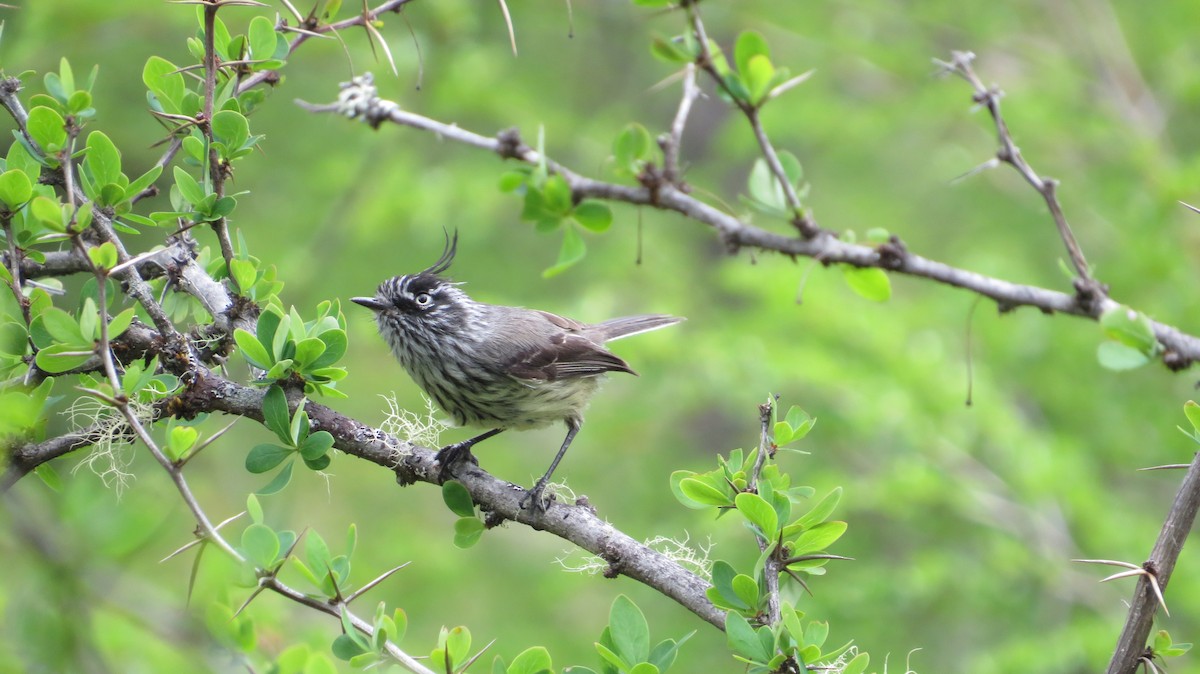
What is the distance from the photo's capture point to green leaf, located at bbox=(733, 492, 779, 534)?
2.35 meters

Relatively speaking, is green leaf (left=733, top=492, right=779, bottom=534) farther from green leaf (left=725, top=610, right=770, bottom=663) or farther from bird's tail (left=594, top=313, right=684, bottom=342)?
bird's tail (left=594, top=313, right=684, bottom=342)

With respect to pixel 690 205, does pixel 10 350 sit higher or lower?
lower

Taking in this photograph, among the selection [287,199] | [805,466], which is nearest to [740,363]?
[805,466]


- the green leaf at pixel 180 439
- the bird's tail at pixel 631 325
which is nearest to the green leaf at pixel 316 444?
the green leaf at pixel 180 439

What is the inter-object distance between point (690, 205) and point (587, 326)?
11.3ft

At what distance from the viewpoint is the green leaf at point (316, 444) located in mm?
2498

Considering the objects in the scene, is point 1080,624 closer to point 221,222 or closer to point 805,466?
point 805,466

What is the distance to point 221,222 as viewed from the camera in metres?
2.75

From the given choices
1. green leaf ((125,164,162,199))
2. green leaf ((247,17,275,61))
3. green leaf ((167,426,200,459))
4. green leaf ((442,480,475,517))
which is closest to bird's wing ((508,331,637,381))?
green leaf ((442,480,475,517))

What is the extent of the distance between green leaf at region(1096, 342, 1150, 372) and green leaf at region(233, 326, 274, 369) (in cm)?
189

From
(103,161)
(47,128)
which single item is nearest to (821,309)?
(103,161)

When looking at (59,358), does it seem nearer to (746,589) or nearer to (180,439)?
(180,439)

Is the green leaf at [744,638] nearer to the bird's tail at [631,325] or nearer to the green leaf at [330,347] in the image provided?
the green leaf at [330,347]

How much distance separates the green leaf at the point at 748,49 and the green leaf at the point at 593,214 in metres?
0.47
